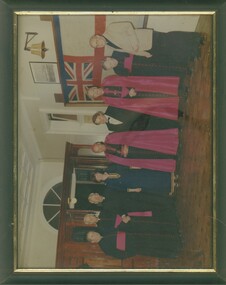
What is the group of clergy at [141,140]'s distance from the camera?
243 centimetres

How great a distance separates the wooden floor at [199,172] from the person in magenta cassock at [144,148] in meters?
0.08

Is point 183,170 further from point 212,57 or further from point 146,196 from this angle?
point 212,57

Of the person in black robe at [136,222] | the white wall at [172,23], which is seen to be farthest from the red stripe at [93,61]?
the person in black robe at [136,222]

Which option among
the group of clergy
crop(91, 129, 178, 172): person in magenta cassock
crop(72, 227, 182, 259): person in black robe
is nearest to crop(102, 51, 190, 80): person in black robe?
the group of clergy

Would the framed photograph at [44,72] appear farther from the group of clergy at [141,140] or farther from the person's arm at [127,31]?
the person's arm at [127,31]

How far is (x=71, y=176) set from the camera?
8.05 feet

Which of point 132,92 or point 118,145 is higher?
point 132,92

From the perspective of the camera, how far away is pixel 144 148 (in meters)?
2.47

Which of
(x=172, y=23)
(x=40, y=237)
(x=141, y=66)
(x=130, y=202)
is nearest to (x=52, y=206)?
(x=40, y=237)

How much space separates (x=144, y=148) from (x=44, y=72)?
2.15 ft

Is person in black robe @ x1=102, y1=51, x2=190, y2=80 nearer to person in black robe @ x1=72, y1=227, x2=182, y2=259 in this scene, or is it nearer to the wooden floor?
the wooden floor

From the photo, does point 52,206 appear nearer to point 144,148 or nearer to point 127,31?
point 144,148

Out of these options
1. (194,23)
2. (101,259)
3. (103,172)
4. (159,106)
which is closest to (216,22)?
(194,23)

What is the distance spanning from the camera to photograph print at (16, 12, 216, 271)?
241cm
